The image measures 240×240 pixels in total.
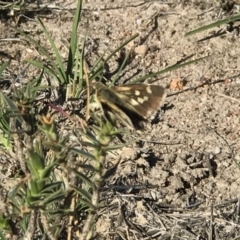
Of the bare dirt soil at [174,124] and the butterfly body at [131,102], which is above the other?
the butterfly body at [131,102]

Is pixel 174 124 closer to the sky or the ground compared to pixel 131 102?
closer to the ground

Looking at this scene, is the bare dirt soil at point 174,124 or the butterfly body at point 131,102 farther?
the bare dirt soil at point 174,124

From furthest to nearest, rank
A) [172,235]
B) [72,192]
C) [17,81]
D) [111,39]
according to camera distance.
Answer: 1. [111,39]
2. [17,81]
3. [172,235]
4. [72,192]

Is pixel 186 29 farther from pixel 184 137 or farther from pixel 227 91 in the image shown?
pixel 184 137

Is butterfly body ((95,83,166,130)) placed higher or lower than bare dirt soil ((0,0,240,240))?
higher

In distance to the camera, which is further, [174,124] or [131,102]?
[174,124]

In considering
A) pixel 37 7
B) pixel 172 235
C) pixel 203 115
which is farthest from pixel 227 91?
pixel 37 7

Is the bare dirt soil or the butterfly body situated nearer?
the butterfly body

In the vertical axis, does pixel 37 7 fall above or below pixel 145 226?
above
